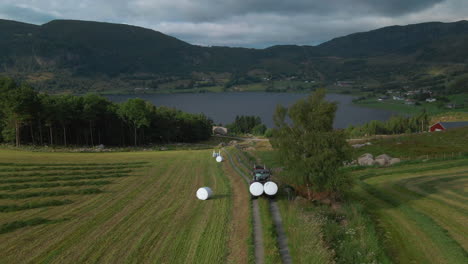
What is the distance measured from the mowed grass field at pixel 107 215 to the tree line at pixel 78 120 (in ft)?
86.9

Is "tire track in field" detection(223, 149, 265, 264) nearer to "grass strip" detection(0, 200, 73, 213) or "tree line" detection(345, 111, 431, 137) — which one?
"grass strip" detection(0, 200, 73, 213)

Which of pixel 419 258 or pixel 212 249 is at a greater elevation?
pixel 212 249

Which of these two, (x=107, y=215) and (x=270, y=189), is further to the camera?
(x=270, y=189)

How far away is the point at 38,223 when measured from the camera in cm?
2066

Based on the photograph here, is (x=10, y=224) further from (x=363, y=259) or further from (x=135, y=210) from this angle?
(x=363, y=259)

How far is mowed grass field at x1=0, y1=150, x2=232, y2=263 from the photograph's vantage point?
17.0 meters

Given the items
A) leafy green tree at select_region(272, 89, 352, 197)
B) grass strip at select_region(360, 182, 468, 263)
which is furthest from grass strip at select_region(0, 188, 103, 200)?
grass strip at select_region(360, 182, 468, 263)

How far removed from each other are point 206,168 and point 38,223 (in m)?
25.4

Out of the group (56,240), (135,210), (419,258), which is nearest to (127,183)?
(135,210)

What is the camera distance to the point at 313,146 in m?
25.8

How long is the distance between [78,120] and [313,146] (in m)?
70.4

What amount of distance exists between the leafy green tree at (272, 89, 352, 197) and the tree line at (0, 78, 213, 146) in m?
54.5

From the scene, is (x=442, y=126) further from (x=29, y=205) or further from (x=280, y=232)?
(x=29, y=205)

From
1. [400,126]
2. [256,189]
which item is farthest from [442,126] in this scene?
[256,189]
